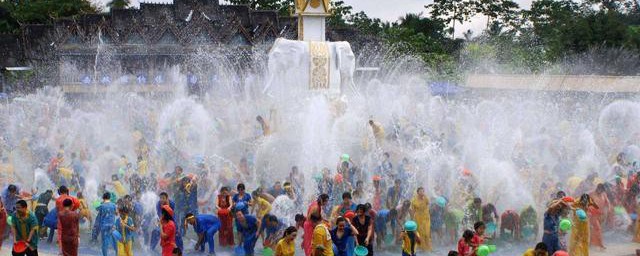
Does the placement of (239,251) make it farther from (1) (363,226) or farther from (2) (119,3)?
(2) (119,3)

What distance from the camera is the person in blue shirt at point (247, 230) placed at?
10492mm

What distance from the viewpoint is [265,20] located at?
4900cm

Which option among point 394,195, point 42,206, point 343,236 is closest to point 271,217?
point 343,236

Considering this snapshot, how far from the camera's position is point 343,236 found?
8.85m

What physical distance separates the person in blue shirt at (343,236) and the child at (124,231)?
277cm

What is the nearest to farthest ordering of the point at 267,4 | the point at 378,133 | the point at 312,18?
1. the point at 378,133
2. the point at 312,18
3. the point at 267,4

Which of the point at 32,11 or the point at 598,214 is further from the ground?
the point at 32,11

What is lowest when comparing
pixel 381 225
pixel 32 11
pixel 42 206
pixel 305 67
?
pixel 381 225

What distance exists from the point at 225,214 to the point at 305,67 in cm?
982

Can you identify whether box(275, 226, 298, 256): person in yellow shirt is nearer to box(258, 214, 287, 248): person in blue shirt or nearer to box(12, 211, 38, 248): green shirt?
box(258, 214, 287, 248): person in blue shirt

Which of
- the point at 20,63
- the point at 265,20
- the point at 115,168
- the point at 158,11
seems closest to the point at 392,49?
the point at 265,20

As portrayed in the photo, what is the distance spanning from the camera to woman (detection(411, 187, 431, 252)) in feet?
35.7

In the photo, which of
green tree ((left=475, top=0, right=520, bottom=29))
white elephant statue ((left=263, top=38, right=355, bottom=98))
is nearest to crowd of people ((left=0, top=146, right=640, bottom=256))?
white elephant statue ((left=263, top=38, right=355, bottom=98))

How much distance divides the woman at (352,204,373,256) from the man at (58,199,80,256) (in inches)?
144
